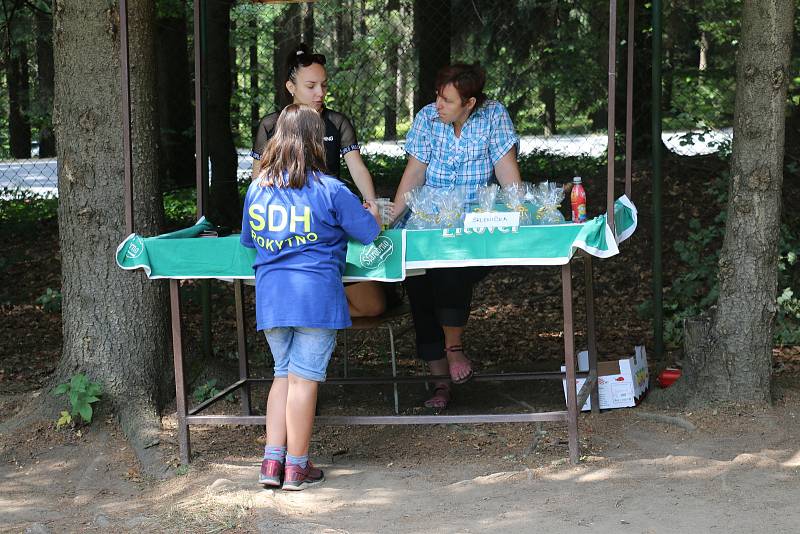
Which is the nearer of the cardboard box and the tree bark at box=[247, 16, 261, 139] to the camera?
the cardboard box

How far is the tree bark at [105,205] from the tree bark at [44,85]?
4.06 metres

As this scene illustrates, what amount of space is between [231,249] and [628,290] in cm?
433

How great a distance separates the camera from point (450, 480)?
4.00 meters

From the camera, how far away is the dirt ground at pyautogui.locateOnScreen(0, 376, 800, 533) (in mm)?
3537

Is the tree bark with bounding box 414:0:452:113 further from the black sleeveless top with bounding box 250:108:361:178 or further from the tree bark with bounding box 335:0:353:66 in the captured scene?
the black sleeveless top with bounding box 250:108:361:178

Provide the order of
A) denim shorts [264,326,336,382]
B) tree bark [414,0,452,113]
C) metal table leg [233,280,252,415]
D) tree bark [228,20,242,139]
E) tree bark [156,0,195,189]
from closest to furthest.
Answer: denim shorts [264,326,336,382] → metal table leg [233,280,252,415] → tree bark [414,0,452,113] → tree bark [156,0,195,189] → tree bark [228,20,242,139]

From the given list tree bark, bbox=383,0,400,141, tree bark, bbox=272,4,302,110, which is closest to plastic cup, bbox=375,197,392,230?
tree bark, bbox=383,0,400,141

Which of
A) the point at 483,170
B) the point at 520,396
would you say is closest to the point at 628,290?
the point at 520,396

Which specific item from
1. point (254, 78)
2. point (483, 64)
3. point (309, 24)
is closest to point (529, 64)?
point (483, 64)

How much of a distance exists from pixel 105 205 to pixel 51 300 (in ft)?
8.79

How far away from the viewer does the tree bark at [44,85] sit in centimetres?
1102

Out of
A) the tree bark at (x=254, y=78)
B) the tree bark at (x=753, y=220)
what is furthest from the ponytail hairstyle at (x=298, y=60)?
the tree bark at (x=254, y=78)

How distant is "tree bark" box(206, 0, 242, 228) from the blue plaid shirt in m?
4.39

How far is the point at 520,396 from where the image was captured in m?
5.32
